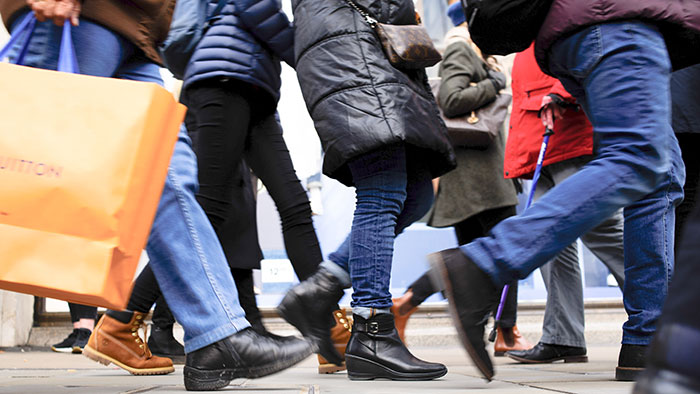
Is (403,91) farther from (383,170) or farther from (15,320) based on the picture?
(15,320)

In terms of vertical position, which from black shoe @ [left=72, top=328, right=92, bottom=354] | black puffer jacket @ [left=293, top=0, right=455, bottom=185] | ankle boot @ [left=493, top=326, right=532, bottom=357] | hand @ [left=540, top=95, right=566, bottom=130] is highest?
black puffer jacket @ [left=293, top=0, right=455, bottom=185]

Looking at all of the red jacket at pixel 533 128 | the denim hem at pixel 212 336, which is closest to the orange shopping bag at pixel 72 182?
the denim hem at pixel 212 336

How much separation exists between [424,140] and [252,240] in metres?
1.55

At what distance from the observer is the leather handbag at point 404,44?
2301 millimetres

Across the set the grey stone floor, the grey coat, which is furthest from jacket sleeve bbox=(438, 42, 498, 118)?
the grey stone floor

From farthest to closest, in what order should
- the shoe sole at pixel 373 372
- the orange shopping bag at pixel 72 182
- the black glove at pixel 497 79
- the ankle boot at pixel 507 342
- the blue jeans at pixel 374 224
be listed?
the black glove at pixel 497 79 → the ankle boot at pixel 507 342 → the blue jeans at pixel 374 224 → the shoe sole at pixel 373 372 → the orange shopping bag at pixel 72 182

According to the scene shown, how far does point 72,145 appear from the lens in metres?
1.38

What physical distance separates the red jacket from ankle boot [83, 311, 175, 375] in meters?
1.90

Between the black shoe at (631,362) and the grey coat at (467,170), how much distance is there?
1.86 metres

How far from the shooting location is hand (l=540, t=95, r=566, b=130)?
117 inches

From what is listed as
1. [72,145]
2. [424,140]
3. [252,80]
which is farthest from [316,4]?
[72,145]

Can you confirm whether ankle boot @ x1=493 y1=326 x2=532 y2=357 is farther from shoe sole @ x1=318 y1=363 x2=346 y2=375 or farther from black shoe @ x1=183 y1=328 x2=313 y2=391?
black shoe @ x1=183 y1=328 x2=313 y2=391

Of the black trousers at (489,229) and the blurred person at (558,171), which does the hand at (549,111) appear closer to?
the blurred person at (558,171)

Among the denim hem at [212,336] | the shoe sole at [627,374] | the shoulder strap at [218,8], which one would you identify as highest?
the shoulder strap at [218,8]
